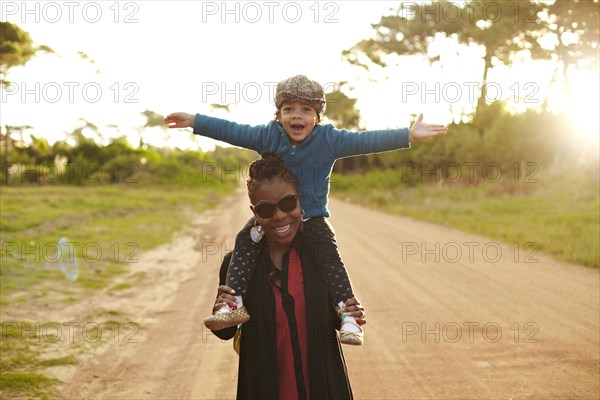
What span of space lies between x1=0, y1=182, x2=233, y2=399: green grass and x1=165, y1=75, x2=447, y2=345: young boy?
3371 mm

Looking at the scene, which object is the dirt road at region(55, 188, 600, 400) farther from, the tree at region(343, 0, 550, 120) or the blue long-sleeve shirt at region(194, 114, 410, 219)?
the tree at region(343, 0, 550, 120)

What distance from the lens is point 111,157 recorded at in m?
41.2

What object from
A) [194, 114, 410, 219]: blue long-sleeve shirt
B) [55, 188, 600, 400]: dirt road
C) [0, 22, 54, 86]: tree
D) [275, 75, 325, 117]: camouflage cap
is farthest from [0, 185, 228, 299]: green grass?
[275, 75, 325, 117]: camouflage cap

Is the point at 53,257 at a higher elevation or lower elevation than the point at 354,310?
lower

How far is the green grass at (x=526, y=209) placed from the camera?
12484 mm

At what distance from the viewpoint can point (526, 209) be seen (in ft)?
60.1

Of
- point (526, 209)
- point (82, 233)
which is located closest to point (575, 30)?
point (526, 209)

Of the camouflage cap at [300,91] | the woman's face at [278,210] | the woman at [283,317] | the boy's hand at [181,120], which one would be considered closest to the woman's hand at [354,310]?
the woman at [283,317]

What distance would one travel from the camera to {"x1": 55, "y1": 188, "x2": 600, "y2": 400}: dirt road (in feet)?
18.6

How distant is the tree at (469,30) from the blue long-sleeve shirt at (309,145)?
21.2 meters

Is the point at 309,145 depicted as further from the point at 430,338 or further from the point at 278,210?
the point at 430,338

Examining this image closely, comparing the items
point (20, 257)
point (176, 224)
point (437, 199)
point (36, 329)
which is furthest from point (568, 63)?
point (36, 329)

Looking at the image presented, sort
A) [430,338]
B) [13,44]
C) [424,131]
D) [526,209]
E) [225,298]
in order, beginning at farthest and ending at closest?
1. [526,209]
2. [13,44]
3. [430,338]
4. [424,131]
5. [225,298]

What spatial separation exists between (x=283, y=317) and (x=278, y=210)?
0.49 m
